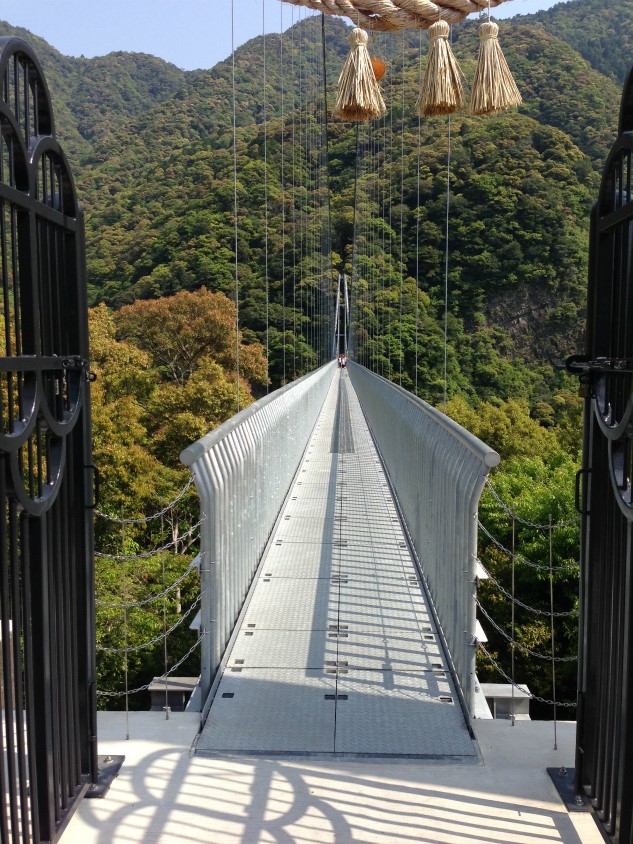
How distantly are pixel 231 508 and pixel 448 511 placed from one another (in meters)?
0.73

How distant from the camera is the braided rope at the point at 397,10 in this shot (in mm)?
5477

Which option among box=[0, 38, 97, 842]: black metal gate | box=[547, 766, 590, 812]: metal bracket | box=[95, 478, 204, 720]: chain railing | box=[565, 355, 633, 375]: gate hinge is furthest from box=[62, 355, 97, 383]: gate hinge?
box=[547, 766, 590, 812]: metal bracket

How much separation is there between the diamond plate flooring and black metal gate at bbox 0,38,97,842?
549 millimetres

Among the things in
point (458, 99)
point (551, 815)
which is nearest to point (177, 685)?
point (551, 815)

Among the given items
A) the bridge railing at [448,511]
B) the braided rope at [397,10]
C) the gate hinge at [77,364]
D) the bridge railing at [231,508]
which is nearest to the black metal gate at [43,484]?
the gate hinge at [77,364]

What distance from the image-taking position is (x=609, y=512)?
2.05 metres

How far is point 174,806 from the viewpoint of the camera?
216cm

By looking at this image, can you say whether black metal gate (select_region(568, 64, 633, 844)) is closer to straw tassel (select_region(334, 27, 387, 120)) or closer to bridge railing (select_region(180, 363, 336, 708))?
bridge railing (select_region(180, 363, 336, 708))

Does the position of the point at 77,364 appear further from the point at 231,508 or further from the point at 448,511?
the point at 448,511

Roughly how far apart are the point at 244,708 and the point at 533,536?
1290 centimetres

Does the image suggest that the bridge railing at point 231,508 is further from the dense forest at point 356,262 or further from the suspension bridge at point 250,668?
the dense forest at point 356,262

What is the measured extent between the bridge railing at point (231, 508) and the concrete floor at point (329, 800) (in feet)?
1.31

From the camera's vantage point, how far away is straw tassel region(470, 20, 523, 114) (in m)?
4.84

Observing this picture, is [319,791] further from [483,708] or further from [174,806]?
[483,708]
